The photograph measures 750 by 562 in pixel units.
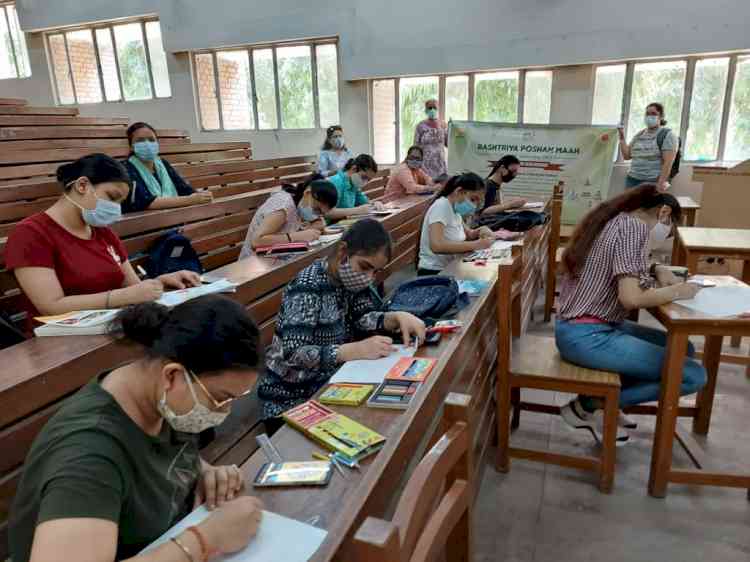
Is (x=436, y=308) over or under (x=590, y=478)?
over

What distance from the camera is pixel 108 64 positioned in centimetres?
877

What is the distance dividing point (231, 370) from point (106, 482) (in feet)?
0.79

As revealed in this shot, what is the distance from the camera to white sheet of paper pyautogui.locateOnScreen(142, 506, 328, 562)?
811mm

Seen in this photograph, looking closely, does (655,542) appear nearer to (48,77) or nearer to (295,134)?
(295,134)

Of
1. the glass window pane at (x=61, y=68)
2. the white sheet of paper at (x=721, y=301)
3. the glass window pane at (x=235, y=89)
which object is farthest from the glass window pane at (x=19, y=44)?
the white sheet of paper at (x=721, y=301)

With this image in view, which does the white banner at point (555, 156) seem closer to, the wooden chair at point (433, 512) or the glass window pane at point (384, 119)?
the glass window pane at point (384, 119)

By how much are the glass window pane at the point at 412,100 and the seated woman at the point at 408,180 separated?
193 centimetres

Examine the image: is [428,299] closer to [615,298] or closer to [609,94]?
[615,298]

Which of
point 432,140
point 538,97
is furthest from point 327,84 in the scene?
point 538,97

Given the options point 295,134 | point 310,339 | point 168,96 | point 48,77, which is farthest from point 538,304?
point 48,77

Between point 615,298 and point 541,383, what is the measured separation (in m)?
0.48

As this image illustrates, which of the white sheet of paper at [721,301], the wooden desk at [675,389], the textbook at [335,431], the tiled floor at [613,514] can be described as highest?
the textbook at [335,431]

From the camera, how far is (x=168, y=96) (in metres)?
8.39

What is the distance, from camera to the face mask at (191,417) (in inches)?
Answer: 35.1
